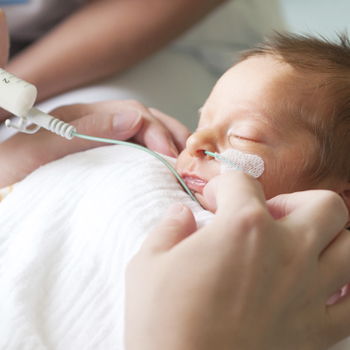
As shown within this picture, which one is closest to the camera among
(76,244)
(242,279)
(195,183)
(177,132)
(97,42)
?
(242,279)

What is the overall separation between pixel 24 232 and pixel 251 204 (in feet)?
1.65

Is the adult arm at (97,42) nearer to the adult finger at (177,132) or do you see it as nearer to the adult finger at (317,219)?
the adult finger at (177,132)

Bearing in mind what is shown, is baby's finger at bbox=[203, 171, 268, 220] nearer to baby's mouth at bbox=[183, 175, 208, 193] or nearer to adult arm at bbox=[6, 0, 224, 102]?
baby's mouth at bbox=[183, 175, 208, 193]

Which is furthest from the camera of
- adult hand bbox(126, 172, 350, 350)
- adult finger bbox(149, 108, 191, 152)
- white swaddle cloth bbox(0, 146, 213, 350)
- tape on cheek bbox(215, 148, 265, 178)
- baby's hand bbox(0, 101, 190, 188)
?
adult finger bbox(149, 108, 191, 152)

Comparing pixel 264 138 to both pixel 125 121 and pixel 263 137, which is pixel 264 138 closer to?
pixel 263 137

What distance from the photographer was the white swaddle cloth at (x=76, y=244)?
588 millimetres

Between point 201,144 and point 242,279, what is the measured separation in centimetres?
40

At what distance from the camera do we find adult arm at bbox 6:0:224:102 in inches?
51.9

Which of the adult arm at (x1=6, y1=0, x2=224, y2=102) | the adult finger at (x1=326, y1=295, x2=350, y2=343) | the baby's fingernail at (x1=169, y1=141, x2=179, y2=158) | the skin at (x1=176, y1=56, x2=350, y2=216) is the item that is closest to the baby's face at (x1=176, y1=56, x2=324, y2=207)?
the skin at (x1=176, y1=56, x2=350, y2=216)

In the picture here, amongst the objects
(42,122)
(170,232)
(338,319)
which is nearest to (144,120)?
(42,122)

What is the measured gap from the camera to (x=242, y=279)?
0.43 metres

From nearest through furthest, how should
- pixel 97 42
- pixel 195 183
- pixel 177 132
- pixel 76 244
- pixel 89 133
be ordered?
pixel 76 244, pixel 195 183, pixel 89 133, pixel 177 132, pixel 97 42

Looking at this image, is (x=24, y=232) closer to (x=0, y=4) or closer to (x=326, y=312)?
(x=326, y=312)

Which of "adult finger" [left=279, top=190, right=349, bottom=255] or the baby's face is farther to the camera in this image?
the baby's face
